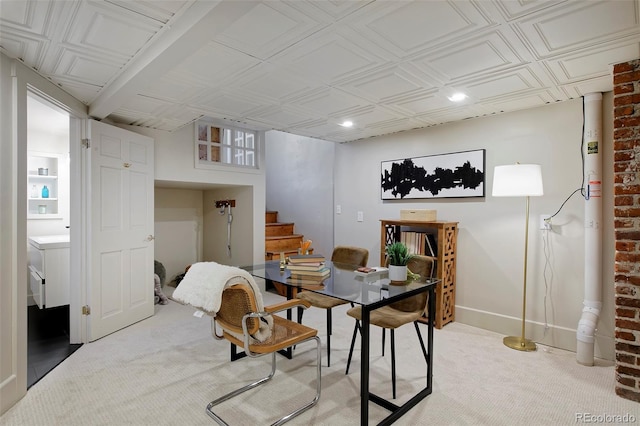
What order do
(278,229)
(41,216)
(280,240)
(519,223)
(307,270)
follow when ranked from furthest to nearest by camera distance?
(278,229)
(280,240)
(41,216)
(519,223)
(307,270)

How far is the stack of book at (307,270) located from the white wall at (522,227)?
1.79 meters

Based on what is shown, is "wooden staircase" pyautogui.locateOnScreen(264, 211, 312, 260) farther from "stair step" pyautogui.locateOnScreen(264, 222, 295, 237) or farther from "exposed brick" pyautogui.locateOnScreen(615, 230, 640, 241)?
"exposed brick" pyautogui.locateOnScreen(615, 230, 640, 241)

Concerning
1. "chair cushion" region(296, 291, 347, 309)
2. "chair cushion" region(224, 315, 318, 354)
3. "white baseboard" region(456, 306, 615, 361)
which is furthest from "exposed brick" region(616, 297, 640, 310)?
"chair cushion" region(224, 315, 318, 354)

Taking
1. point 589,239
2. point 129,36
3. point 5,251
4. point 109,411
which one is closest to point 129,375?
point 109,411

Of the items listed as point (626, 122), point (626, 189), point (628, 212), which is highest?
point (626, 122)

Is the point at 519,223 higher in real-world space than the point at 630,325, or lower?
higher

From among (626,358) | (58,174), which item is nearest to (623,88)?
(626,358)

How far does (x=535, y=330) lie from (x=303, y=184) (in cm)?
361

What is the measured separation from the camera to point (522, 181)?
2.76m

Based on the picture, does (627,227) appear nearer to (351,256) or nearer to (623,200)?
(623,200)

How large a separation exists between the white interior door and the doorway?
35cm

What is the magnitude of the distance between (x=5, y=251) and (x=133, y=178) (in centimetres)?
151

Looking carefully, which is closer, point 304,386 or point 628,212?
point 628,212

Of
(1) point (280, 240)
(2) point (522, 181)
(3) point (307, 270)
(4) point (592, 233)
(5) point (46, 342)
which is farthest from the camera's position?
(1) point (280, 240)
